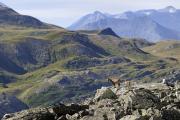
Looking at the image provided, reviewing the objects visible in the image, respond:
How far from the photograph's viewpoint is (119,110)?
37.8 meters

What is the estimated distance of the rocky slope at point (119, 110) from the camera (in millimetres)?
36781

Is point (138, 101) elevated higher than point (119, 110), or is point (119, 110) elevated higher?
point (138, 101)

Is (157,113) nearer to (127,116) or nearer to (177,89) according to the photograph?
(127,116)

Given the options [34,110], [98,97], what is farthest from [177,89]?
[34,110]

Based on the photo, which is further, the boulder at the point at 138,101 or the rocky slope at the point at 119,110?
the boulder at the point at 138,101

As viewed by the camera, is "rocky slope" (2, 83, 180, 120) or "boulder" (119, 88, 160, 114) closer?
"rocky slope" (2, 83, 180, 120)

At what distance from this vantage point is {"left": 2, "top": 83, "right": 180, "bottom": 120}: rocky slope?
3678 centimetres

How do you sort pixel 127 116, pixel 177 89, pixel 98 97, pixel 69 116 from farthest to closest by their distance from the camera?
pixel 177 89, pixel 98 97, pixel 69 116, pixel 127 116

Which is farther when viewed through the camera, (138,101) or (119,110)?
(138,101)

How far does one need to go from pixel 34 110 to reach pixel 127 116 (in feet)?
24.9

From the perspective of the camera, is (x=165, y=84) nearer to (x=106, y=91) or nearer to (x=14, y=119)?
(x=106, y=91)

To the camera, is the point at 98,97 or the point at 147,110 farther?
the point at 98,97

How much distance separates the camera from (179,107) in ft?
134

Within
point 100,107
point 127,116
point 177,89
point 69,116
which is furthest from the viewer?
point 177,89
